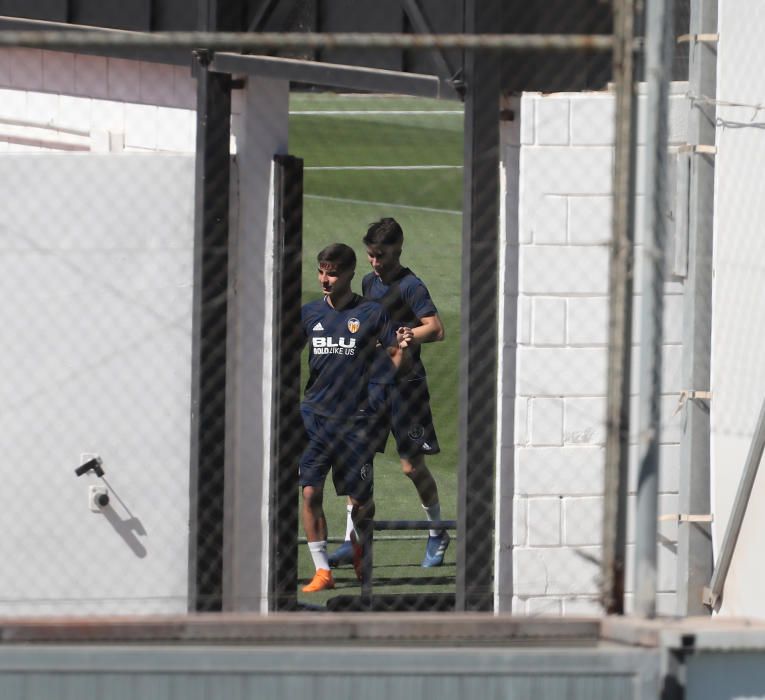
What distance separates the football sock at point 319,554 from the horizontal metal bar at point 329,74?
2.36 meters

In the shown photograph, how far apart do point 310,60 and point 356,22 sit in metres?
0.28

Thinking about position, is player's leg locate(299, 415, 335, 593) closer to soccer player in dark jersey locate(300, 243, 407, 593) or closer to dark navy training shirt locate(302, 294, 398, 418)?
soccer player in dark jersey locate(300, 243, 407, 593)

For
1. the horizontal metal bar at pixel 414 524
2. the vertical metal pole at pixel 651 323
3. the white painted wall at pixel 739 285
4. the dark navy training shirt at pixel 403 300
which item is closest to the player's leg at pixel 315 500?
the horizontal metal bar at pixel 414 524

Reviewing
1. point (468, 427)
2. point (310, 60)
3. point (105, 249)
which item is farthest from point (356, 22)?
point (468, 427)

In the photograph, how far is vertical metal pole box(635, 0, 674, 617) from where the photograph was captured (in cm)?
383

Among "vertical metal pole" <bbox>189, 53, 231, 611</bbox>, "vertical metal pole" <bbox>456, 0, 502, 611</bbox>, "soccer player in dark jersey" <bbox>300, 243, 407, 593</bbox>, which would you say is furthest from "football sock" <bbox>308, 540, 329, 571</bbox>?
"vertical metal pole" <bbox>456, 0, 502, 611</bbox>

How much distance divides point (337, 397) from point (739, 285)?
2.37 m

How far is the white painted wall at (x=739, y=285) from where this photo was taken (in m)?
5.82

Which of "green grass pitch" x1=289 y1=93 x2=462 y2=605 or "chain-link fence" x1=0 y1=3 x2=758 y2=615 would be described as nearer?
"chain-link fence" x1=0 y1=3 x2=758 y2=615

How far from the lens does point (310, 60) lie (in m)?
6.56

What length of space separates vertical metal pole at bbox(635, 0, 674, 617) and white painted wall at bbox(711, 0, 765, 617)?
2.07 metres

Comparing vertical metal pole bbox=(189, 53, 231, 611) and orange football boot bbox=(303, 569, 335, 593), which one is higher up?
vertical metal pole bbox=(189, 53, 231, 611)

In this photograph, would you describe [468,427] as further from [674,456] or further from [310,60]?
[310,60]

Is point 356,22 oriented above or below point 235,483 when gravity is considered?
above
